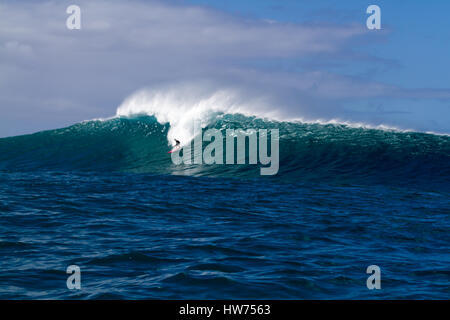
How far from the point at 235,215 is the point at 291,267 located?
3.81 meters

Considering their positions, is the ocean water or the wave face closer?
the ocean water

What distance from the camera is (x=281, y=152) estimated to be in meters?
21.8

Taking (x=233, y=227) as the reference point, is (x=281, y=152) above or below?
above

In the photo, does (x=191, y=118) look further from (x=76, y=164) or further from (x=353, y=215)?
(x=353, y=215)

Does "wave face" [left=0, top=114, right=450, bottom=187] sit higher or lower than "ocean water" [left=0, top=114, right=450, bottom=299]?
higher

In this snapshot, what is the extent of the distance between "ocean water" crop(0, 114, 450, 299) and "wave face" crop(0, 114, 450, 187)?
5.4 inches

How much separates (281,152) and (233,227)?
12.1 metres

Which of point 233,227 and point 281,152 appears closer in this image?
point 233,227

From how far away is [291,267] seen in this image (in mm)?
7438

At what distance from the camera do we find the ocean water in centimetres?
674

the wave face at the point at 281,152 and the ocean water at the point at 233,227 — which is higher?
the wave face at the point at 281,152

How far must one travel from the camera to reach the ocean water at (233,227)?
6.74 meters

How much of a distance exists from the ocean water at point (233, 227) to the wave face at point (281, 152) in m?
0.14
